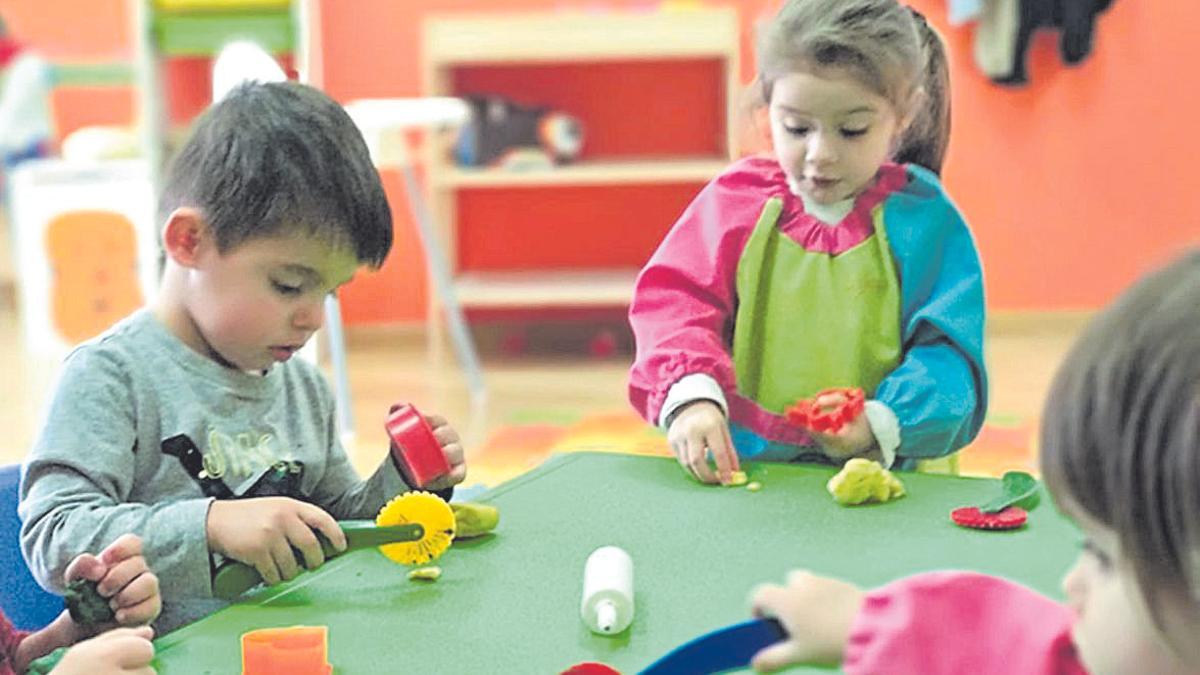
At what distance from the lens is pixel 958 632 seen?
1.77 ft

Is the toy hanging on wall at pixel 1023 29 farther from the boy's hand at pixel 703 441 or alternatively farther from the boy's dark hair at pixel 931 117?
the boy's hand at pixel 703 441

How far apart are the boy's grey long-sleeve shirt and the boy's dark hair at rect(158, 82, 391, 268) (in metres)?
0.10

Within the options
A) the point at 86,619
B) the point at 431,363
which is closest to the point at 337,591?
the point at 86,619

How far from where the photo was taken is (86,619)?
80 cm

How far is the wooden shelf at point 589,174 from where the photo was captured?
3.42 m

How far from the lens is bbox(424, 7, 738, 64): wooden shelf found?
3404 millimetres

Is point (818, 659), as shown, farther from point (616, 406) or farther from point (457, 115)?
point (616, 406)

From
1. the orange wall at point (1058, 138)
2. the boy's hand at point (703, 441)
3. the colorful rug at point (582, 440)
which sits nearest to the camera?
the boy's hand at point (703, 441)

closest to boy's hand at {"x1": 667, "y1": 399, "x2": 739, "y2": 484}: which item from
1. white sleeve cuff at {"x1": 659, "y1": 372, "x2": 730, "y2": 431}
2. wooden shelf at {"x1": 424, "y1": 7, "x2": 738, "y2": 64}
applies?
white sleeve cuff at {"x1": 659, "y1": 372, "x2": 730, "y2": 431}

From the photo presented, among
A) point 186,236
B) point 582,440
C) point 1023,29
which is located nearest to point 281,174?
point 186,236

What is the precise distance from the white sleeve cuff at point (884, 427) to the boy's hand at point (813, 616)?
2.00ft

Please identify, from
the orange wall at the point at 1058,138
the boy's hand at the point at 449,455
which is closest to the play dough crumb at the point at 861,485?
the boy's hand at the point at 449,455

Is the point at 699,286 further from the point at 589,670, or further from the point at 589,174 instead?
the point at 589,174

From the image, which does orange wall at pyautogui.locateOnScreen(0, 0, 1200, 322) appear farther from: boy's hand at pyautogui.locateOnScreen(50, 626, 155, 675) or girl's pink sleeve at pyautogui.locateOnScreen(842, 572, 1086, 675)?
girl's pink sleeve at pyautogui.locateOnScreen(842, 572, 1086, 675)
